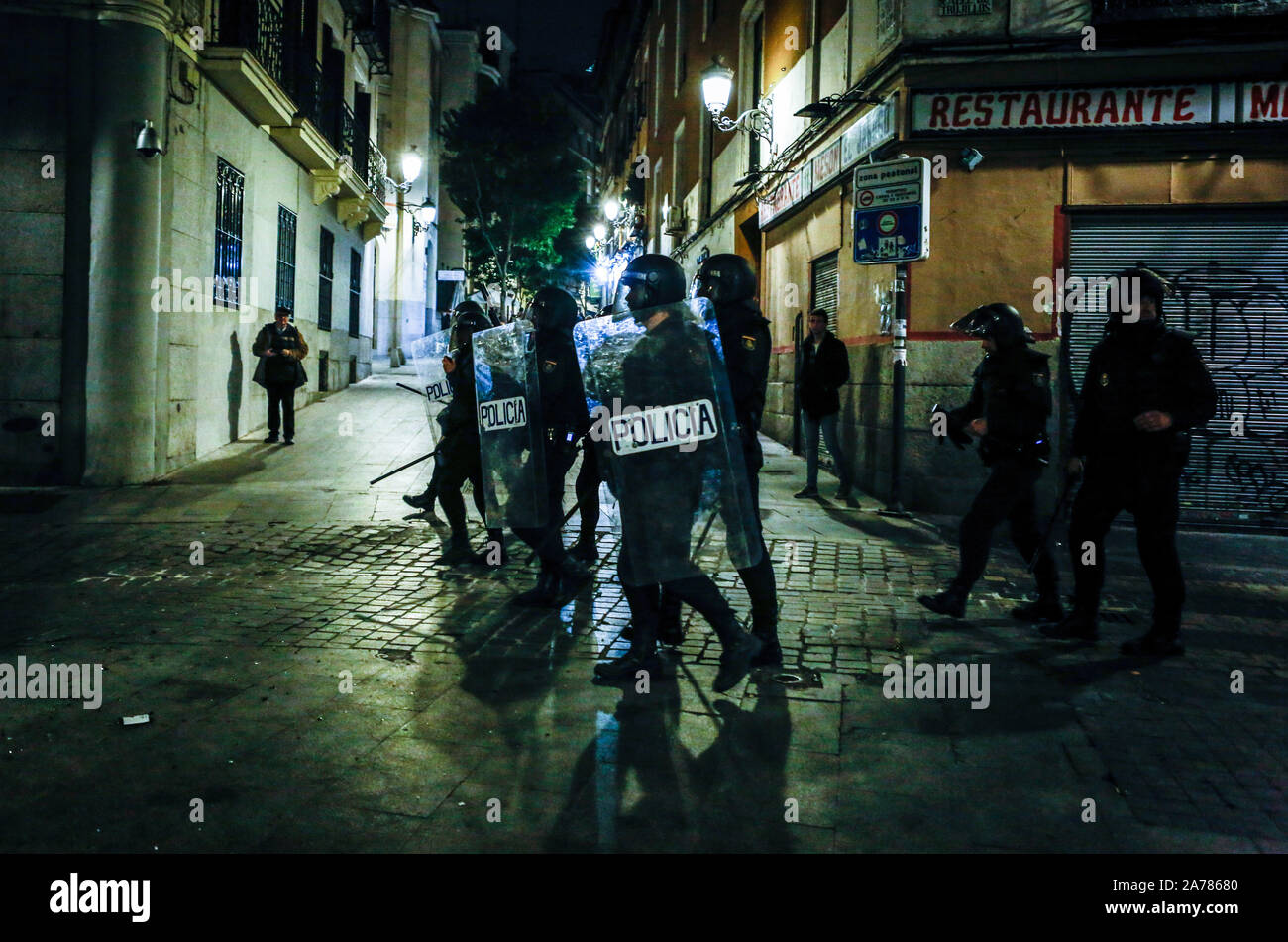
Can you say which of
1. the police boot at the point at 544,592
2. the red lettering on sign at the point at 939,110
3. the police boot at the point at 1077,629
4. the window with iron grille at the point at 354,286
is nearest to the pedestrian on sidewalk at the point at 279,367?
the window with iron grille at the point at 354,286

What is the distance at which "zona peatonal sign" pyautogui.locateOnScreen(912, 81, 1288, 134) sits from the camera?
934 cm

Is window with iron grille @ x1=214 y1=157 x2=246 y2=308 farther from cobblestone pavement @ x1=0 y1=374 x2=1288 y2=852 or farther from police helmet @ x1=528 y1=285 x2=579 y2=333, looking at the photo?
police helmet @ x1=528 y1=285 x2=579 y2=333

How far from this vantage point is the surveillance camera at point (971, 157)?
384 inches

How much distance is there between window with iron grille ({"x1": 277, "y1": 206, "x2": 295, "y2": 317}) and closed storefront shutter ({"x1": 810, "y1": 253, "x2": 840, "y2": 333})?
7.93m

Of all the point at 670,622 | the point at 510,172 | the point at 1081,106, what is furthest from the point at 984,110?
the point at 510,172

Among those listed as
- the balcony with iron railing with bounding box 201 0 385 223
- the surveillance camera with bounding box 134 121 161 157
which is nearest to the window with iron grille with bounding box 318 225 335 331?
the balcony with iron railing with bounding box 201 0 385 223

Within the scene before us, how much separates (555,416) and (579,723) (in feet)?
8.20

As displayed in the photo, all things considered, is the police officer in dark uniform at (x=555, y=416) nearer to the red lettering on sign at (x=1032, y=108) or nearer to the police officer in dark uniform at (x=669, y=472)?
the police officer in dark uniform at (x=669, y=472)

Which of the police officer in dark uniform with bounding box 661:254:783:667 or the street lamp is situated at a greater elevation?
the street lamp

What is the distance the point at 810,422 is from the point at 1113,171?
12.1 feet

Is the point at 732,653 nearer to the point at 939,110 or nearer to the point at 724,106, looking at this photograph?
the point at 939,110

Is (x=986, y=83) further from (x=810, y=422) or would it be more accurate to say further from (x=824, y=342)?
(x=810, y=422)

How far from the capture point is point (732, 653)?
14.4 feet

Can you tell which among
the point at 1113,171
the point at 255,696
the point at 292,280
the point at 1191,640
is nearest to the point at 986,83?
the point at 1113,171
